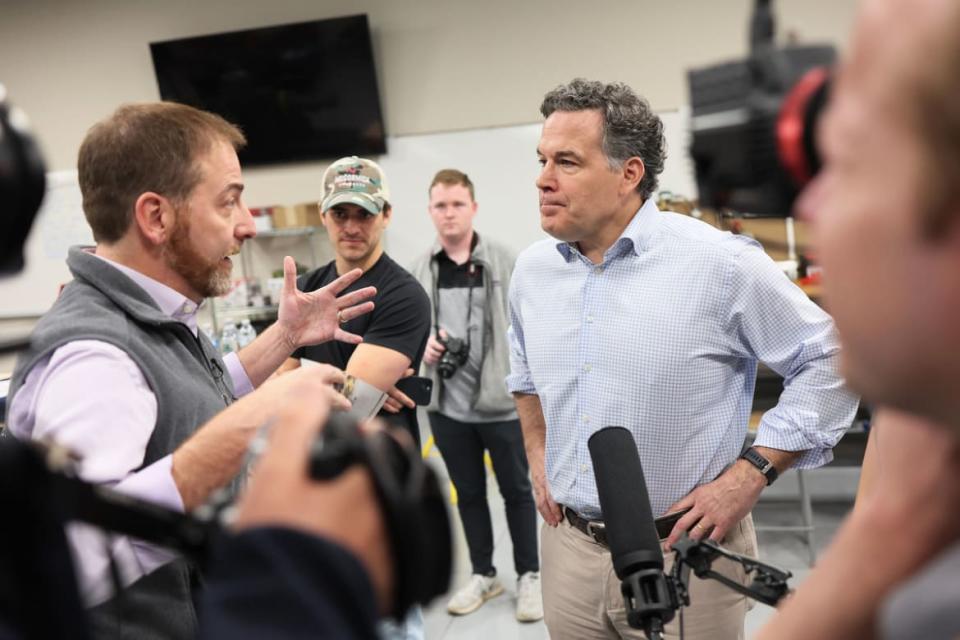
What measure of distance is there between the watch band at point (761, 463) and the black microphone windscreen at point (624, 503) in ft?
2.39

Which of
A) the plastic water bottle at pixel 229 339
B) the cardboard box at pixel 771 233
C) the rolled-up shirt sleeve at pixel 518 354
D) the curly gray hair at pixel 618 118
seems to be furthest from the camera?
the plastic water bottle at pixel 229 339

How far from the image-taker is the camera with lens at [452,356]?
11.0ft

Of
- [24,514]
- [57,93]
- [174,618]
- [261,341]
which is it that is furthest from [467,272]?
[57,93]

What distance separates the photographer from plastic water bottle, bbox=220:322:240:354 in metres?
4.73

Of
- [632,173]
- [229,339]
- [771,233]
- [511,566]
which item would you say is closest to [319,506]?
[632,173]

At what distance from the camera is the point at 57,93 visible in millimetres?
5852

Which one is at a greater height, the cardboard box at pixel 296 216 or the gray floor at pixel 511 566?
the cardboard box at pixel 296 216

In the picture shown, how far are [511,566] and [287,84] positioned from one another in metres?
3.68

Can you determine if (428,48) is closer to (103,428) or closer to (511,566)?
(511,566)

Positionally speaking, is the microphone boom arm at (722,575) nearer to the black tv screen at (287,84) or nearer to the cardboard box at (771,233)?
the cardboard box at (771,233)

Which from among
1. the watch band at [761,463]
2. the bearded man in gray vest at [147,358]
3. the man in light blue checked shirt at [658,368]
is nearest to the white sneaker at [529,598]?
the man in light blue checked shirt at [658,368]

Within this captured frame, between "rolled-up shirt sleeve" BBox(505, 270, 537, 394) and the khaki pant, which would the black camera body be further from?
"rolled-up shirt sleeve" BBox(505, 270, 537, 394)

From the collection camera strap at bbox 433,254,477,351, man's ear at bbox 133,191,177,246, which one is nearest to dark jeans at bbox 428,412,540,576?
camera strap at bbox 433,254,477,351

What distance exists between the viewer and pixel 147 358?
1209 mm
